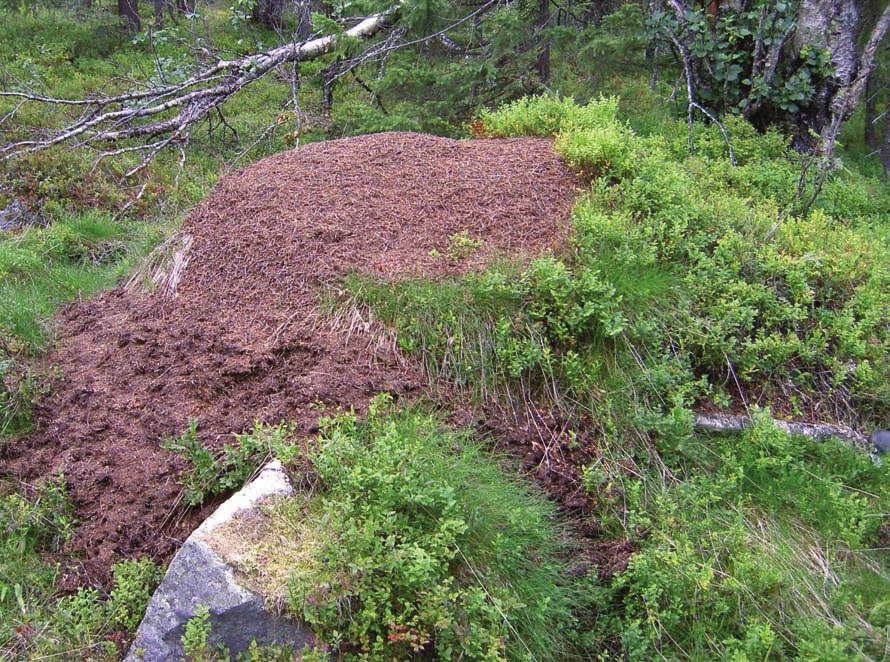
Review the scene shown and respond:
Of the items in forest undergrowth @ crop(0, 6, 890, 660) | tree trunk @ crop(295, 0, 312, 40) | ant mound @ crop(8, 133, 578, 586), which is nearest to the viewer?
forest undergrowth @ crop(0, 6, 890, 660)

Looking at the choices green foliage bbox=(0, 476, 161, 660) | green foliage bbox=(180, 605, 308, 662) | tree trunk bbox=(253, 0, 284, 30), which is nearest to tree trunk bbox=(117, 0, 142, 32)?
tree trunk bbox=(253, 0, 284, 30)

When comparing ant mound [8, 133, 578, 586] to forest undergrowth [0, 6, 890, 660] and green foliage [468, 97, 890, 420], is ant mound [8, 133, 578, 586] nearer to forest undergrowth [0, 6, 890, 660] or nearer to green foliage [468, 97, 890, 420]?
forest undergrowth [0, 6, 890, 660]

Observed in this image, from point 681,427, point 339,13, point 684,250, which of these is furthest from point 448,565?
point 339,13

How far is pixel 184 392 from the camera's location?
365 centimetres

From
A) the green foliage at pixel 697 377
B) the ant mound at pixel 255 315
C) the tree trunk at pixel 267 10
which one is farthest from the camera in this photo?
the tree trunk at pixel 267 10

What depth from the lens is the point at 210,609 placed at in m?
2.56

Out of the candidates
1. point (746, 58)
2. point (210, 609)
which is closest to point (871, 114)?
point (746, 58)

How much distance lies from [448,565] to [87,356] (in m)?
2.84

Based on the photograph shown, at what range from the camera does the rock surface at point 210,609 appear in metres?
2.57

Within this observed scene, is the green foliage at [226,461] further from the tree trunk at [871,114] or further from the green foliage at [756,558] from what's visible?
the tree trunk at [871,114]

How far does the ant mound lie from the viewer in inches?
130

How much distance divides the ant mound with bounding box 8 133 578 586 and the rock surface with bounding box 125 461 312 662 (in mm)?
384

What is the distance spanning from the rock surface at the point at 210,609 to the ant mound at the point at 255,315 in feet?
1.26

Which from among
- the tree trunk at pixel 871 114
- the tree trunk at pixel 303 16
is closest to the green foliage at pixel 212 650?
the tree trunk at pixel 303 16
